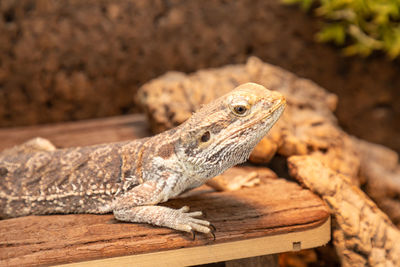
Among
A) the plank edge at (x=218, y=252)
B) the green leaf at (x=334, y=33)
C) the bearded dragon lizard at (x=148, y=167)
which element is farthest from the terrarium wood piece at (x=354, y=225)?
the green leaf at (x=334, y=33)

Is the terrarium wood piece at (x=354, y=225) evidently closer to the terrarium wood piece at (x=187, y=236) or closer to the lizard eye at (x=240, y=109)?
the terrarium wood piece at (x=187, y=236)

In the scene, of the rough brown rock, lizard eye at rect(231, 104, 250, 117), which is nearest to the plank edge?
lizard eye at rect(231, 104, 250, 117)

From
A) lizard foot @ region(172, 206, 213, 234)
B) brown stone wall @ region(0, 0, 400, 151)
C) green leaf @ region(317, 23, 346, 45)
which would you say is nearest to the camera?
lizard foot @ region(172, 206, 213, 234)

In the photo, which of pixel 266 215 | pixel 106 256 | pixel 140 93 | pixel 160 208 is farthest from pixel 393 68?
pixel 106 256

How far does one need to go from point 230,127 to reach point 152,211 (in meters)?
0.60

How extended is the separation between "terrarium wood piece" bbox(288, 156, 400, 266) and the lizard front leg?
3.01 feet

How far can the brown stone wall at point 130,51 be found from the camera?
14.3ft

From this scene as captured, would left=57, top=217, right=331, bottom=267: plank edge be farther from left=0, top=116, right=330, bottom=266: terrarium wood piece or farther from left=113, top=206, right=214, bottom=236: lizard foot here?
left=113, top=206, right=214, bottom=236: lizard foot

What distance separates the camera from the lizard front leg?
7.55ft

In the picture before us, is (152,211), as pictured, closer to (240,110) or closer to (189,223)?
(189,223)

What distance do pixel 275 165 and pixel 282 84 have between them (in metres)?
0.84

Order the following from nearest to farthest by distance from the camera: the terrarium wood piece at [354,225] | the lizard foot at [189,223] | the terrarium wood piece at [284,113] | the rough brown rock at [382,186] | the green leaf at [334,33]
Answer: the lizard foot at [189,223]
the terrarium wood piece at [354,225]
the terrarium wood piece at [284,113]
the rough brown rock at [382,186]
the green leaf at [334,33]

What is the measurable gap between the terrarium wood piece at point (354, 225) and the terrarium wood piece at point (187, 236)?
5.2 inches

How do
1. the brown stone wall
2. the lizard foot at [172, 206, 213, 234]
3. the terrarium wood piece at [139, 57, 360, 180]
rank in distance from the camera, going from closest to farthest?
1. the lizard foot at [172, 206, 213, 234]
2. the terrarium wood piece at [139, 57, 360, 180]
3. the brown stone wall
